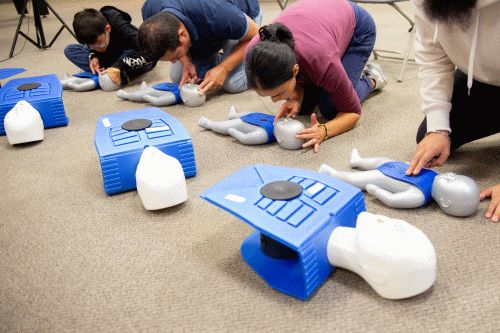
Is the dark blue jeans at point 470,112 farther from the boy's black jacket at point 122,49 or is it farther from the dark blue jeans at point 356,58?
the boy's black jacket at point 122,49

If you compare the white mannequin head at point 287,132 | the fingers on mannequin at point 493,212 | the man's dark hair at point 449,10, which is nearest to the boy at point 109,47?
the white mannequin head at point 287,132

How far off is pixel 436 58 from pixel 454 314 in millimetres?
633

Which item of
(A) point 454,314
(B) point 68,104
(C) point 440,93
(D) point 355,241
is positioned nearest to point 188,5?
(B) point 68,104

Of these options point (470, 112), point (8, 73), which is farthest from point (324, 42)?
point (8, 73)

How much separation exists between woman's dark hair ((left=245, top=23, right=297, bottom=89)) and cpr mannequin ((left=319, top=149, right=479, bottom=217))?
0.29 meters

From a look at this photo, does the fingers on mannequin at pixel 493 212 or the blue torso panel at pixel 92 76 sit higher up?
the fingers on mannequin at pixel 493 212

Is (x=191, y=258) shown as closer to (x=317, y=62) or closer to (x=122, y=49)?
(x=317, y=62)

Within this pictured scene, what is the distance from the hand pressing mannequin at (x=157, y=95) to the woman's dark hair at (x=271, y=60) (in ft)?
2.27

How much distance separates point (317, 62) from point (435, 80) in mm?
354

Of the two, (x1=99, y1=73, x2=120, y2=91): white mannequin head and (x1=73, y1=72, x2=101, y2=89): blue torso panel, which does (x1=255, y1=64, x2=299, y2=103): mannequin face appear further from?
(x1=73, y1=72, x2=101, y2=89): blue torso panel

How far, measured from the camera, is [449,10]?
2.81 feet

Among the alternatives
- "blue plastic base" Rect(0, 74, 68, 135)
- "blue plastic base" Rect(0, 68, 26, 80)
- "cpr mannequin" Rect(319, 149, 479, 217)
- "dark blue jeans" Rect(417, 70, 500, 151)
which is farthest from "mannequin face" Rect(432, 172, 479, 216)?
"blue plastic base" Rect(0, 68, 26, 80)

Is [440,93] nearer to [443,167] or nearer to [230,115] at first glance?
[443,167]

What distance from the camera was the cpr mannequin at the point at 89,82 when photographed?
6.91ft
